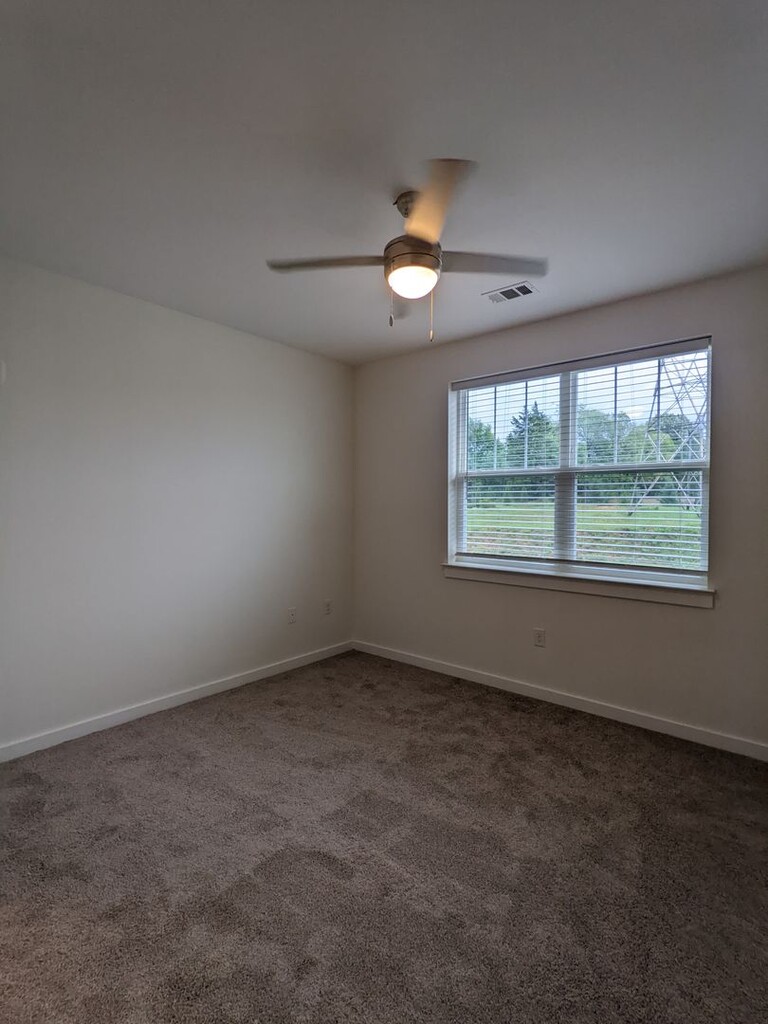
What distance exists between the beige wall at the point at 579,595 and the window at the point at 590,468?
4.2 inches

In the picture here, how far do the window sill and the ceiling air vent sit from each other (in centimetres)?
173

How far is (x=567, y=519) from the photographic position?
130 inches

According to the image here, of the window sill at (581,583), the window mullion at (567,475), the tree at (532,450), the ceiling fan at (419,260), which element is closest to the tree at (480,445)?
the tree at (532,450)

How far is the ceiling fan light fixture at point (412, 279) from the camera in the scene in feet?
6.48

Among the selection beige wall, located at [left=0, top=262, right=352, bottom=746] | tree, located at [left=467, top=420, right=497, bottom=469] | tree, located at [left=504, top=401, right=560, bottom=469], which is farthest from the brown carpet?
tree, located at [left=467, top=420, right=497, bottom=469]

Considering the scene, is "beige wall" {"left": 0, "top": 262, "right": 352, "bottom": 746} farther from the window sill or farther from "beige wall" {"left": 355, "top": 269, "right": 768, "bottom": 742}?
the window sill

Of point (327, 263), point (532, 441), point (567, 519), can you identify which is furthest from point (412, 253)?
point (567, 519)

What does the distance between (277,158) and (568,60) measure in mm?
974

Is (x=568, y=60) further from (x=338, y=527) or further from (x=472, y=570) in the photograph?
(x=338, y=527)

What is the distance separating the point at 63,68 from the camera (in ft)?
4.68

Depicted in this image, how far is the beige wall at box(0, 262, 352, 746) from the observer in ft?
8.57

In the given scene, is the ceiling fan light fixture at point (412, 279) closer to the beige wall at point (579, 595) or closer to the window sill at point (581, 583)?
the beige wall at point (579, 595)

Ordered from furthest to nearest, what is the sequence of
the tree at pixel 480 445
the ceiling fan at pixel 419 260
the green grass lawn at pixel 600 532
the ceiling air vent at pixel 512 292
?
the tree at pixel 480 445
the green grass lawn at pixel 600 532
the ceiling air vent at pixel 512 292
the ceiling fan at pixel 419 260

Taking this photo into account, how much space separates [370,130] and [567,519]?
8.06 ft
